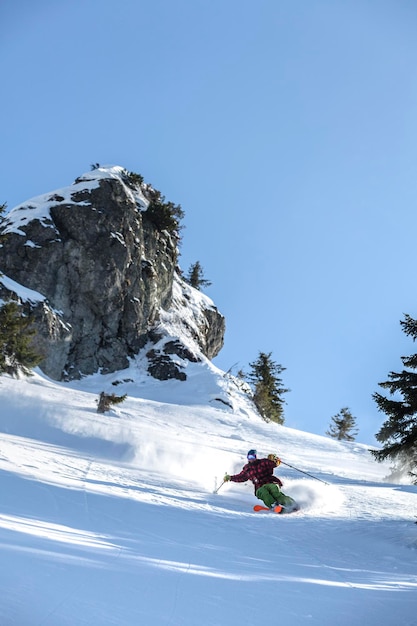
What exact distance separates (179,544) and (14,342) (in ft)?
60.8

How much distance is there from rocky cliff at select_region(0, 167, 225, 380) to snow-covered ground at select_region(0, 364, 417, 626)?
2502cm

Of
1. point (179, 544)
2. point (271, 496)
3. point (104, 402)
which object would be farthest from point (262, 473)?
point (104, 402)

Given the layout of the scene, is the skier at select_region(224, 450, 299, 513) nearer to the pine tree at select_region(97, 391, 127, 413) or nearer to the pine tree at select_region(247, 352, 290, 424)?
the pine tree at select_region(97, 391, 127, 413)

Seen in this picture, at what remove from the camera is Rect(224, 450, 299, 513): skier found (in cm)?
885

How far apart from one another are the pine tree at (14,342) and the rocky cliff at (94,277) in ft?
25.7

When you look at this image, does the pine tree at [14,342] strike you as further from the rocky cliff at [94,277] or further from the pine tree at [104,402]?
the rocky cliff at [94,277]

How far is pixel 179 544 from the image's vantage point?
496 cm

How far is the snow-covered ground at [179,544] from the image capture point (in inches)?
120

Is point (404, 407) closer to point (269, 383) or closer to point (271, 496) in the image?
point (271, 496)

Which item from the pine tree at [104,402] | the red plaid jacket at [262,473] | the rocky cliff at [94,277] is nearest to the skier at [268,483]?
the red plaid jacket at [262,473]

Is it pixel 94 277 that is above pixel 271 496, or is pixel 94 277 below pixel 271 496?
above

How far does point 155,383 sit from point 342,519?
102 feet

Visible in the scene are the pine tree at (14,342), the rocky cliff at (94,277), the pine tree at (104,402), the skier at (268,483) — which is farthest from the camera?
the rocky cliff at (94,277)

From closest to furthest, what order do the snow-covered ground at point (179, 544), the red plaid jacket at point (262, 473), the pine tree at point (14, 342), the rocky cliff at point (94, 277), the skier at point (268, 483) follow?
the snow-covered ground at point (179, 544) → the skier at point (268, 483) → the red plaid jacket at point (262, 473) → the pine tree at point (14, 342) → the rocky cliff at point (94, 277)
